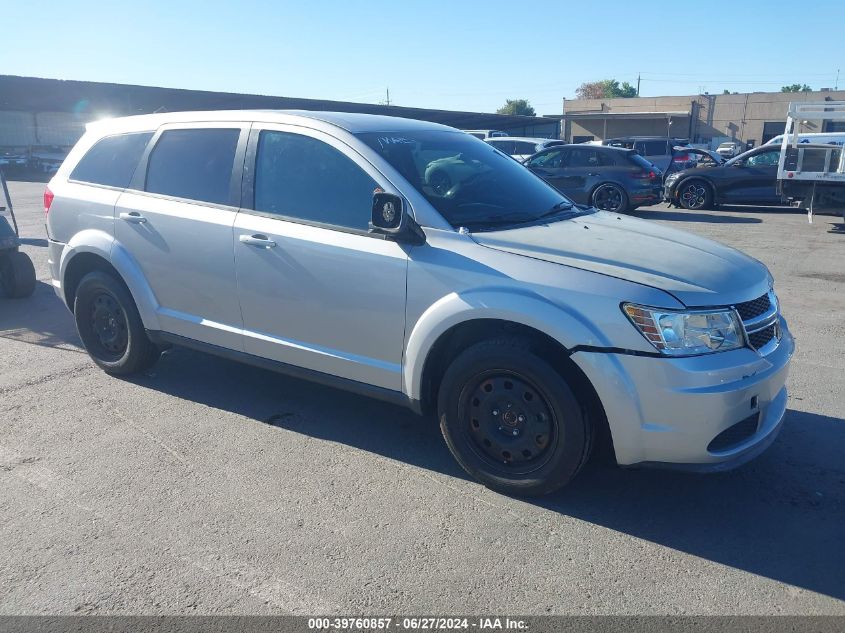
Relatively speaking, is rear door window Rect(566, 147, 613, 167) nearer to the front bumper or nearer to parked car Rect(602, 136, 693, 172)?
parked car Rect(602, 136, 693, 172)

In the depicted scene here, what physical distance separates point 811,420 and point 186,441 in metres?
3.90

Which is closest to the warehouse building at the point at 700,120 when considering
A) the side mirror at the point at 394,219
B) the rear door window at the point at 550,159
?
the rear door window at the point at 550,159

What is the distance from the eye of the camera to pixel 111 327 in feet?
17.4

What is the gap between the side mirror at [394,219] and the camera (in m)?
3.62

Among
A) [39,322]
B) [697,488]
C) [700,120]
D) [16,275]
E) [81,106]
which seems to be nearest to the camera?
[697,488]

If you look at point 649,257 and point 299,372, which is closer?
point 649,257

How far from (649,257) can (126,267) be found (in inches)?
136

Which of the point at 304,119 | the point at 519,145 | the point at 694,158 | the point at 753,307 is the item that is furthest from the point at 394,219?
the point at 694,158

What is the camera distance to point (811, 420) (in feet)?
14.9

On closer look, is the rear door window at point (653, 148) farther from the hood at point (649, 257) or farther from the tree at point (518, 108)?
the tree at point (518, 108)

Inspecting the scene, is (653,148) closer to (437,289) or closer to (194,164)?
(194,164)

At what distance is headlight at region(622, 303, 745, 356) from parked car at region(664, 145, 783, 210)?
46.2ft

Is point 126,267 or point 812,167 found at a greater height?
point 812,167

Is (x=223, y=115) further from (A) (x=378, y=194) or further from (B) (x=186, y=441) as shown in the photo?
(B) (x=186, y=441)
